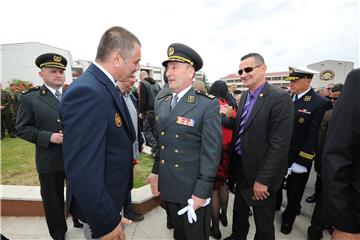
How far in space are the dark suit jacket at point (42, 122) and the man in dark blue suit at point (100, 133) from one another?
4.33 feet

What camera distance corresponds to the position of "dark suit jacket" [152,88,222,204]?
2.14 m

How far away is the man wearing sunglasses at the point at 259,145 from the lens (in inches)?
98.5

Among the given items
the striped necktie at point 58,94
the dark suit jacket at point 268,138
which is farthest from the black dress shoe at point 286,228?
the striped necktie at point 58,94

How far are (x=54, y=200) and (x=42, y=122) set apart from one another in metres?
1.08

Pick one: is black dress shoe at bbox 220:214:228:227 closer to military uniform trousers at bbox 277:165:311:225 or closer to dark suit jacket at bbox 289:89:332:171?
military uniform trousers at bbox 277:165:311:225

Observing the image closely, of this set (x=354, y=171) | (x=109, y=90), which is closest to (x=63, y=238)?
(x=109, y=90)

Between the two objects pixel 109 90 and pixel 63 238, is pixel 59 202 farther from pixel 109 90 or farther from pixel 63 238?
pixel 109 90

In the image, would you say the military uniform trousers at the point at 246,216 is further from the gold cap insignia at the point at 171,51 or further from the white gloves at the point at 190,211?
the gold cap insignia at the point at 171,51

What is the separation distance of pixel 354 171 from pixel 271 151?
1.14 metres

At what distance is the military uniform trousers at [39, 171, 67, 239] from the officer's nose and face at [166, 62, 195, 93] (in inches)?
78.6

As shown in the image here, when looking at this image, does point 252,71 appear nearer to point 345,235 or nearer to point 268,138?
point 268,138

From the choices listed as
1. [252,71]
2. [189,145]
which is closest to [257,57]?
[252,71]

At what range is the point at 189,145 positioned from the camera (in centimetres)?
223

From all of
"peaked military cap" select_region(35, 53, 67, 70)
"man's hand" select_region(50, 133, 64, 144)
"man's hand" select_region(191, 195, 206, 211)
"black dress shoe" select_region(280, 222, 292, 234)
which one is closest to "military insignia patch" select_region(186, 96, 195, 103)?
"man's hand" select_region(191, 195, 206, 211)
